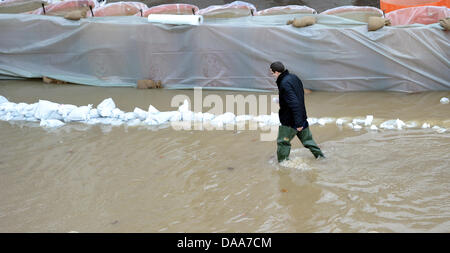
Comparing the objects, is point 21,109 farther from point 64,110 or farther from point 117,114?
point 117,114

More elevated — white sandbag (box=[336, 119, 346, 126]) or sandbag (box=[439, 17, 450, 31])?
sandbag (box=[439, 17, 450, 31])

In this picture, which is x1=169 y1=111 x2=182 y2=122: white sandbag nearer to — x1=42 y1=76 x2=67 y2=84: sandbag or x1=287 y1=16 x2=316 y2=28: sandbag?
x1=287 y1=16 x2=316 y2=28: sandbag

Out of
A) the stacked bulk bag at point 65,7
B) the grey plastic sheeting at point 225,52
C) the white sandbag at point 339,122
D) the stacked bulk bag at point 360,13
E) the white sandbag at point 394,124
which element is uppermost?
the stacked bulk bag at point 65,7

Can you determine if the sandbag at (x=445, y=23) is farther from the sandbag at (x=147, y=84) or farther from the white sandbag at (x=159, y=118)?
the sandbag at (x=147, y=84)

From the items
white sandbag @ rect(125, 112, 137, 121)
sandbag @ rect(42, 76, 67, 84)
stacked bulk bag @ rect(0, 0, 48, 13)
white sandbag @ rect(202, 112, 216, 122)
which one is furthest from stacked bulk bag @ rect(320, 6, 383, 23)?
stacked bulk bag @ rect(0, 0, 48, 13)

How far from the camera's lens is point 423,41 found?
8.10 meters

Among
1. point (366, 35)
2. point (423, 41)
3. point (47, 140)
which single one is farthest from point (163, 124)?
point (423, 41)

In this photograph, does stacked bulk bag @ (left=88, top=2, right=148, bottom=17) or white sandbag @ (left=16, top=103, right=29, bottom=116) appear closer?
white sandbag @ (left=16, top=103, right=29, bottom=116)

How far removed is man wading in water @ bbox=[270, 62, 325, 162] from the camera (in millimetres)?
5023

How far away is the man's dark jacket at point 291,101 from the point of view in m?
5.02

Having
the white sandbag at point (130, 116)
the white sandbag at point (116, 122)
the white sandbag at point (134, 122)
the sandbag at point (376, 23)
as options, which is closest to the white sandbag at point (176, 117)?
the white sandbag at point (134, 122)

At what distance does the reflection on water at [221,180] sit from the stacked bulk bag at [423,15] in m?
2.04
